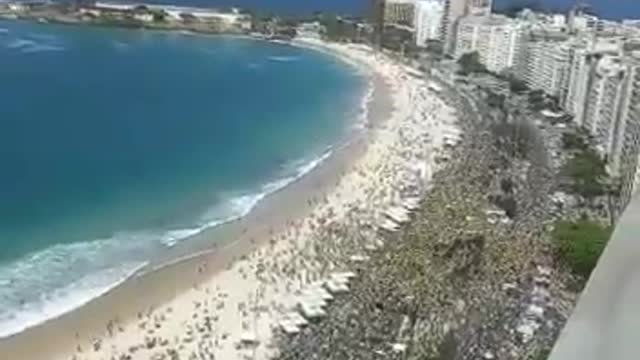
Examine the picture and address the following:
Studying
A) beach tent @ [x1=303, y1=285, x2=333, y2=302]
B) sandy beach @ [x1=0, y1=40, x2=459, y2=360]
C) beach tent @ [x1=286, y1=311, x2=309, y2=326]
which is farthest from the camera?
beach tent @ [x1=303, y1=285, x2=333, y2=302]

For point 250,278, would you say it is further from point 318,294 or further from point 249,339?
point 249,339

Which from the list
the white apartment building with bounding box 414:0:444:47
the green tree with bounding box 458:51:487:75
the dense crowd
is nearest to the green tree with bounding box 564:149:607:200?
the dense crowd

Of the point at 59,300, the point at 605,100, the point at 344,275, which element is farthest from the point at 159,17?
the point at 344,275

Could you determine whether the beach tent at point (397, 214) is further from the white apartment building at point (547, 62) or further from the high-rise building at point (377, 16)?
the high-rise building at point (377, 16)

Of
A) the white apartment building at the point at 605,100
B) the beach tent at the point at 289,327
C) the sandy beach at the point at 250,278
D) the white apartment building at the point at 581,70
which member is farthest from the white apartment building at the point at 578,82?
the beach tent at the point at 289,327

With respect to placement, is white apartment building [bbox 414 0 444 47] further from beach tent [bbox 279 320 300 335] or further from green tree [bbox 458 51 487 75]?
beach tent [bbox 279 320 300 335]

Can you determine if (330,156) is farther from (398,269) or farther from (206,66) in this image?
(206,66)

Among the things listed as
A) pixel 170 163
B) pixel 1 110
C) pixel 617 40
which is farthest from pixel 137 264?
pixel 617 40
